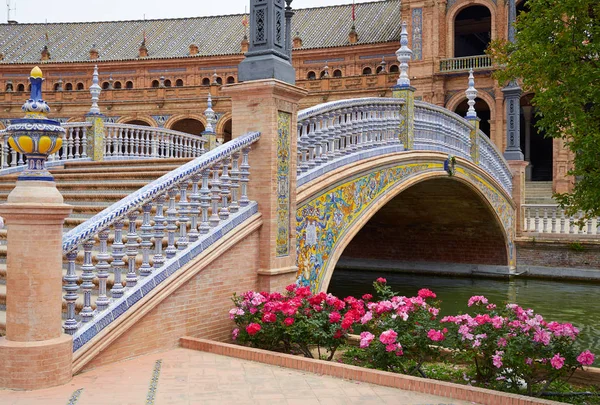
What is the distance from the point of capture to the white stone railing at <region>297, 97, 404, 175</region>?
28.4 feet

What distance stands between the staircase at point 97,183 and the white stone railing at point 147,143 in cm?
324

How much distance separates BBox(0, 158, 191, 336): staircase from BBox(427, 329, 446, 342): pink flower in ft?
15.1

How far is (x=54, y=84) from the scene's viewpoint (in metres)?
42.4

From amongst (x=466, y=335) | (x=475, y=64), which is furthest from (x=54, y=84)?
(x=466, y=335)

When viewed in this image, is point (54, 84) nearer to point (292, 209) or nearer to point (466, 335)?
point (292, 209)

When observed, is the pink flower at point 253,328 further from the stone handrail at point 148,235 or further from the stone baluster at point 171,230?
the stone baluster at point 171,230

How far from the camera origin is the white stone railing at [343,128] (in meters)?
8.66

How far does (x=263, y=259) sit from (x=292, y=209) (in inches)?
30.1

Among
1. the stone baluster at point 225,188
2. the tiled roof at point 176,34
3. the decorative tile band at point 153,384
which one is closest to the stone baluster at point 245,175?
the stone baluster at point 225,188

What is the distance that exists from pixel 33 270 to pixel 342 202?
16.7 feet

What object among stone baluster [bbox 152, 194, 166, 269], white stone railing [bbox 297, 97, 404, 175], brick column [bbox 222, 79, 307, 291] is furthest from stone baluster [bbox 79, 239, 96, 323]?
white stone railing [bbox 297, 97, 404, 175]

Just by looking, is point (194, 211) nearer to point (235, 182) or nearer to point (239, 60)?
point (235, 182)

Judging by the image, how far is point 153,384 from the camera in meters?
5.21

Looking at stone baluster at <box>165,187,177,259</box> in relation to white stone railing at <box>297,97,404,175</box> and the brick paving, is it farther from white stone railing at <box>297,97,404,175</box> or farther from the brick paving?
white stone railing at <box>297,97,404,175</box>
